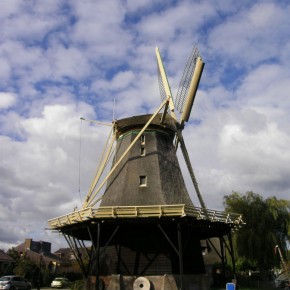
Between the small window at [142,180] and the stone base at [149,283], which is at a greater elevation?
the small window at [142,180]

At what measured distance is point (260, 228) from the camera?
3164 cm

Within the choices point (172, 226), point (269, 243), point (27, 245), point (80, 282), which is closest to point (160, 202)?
point (172, 226)

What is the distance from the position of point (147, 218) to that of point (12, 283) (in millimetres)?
15648

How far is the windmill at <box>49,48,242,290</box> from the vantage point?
18.0 meters

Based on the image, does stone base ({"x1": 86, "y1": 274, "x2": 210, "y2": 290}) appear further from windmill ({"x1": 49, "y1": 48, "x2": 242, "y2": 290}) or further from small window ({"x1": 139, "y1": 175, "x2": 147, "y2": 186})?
small window ({"x1": 139, "y1": 175, "x2": 147, "y2": 186})

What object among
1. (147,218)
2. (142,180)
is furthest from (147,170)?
(147,218)

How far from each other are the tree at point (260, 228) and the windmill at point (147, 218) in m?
10.4

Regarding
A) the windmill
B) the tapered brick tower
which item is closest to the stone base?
the windmill

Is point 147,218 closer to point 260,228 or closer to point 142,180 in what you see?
point 142,180

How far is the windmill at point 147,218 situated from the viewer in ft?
59.2

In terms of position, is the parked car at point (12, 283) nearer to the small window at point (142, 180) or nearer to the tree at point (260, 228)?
the small window at point (142, 180)

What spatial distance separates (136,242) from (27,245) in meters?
54.8

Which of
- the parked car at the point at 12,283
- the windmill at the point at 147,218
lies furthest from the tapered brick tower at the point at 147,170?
the parked car at the point at 12,283

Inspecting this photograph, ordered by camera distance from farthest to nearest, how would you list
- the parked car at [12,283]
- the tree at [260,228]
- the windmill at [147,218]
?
1. the tree at [260,228]
2. the parked car at [12,283]
3. the windmill at [147,218]
